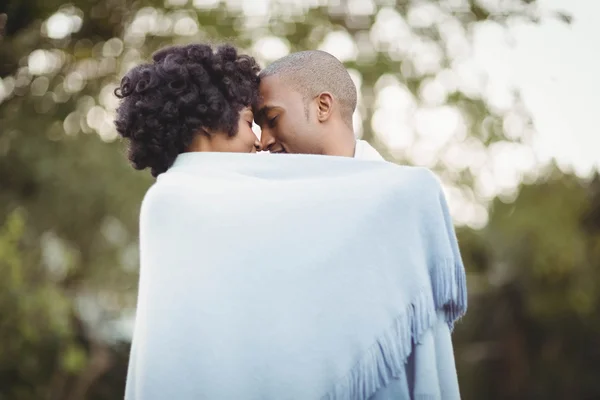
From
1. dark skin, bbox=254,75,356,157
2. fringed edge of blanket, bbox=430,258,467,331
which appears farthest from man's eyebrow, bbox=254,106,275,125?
fringed edge of blanket, bbox=430,258,467,331

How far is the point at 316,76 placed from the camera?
2975 millimetres

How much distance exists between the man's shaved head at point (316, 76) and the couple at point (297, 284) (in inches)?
22.1

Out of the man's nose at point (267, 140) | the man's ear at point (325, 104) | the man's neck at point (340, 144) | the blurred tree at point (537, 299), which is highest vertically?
the man's ear at point (325, 104)

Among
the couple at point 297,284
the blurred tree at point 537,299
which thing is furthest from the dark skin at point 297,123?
the blurred tree at point 537,299

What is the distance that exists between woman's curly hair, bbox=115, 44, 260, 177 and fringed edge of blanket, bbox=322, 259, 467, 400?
0.84 meters

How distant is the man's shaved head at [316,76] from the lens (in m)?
2.94

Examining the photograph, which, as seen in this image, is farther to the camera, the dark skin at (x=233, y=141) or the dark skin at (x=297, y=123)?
the dark skin at (x=297, y=123)

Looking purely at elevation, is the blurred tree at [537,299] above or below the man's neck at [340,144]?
below

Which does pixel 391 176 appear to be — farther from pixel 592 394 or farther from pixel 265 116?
pixel 592 394

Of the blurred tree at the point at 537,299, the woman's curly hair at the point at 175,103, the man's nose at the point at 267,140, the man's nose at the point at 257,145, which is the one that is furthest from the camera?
the blurred tree at the point at 537,299

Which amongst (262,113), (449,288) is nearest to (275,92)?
(262,113)

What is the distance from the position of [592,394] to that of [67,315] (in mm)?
7281

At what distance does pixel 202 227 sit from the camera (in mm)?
2336

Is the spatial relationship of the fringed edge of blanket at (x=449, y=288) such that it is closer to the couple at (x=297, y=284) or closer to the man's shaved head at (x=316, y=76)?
the couple at (x=297, y=284)
